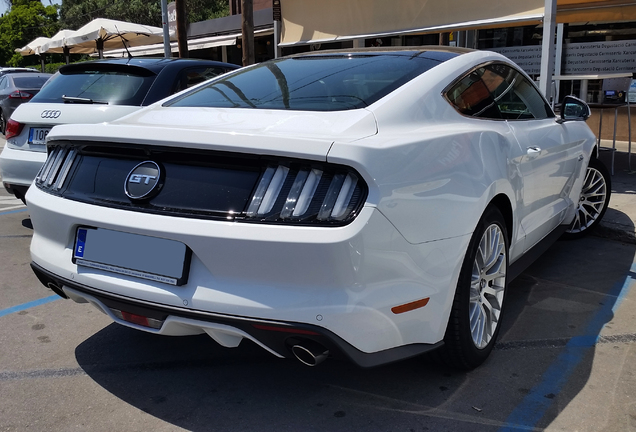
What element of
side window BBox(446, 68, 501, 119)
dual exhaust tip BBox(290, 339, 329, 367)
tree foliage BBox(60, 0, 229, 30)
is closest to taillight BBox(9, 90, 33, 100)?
side window BBox(446, 68, 501, 119)

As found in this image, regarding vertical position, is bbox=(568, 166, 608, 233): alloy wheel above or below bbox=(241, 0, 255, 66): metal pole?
below

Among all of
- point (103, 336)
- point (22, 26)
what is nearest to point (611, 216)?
A: point (103, 336)

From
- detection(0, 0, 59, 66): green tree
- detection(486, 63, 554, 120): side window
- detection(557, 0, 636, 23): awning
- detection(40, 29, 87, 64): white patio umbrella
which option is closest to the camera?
detection(486, 63, 554, 120): side window

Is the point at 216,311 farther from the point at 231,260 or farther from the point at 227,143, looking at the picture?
the point at 227,143

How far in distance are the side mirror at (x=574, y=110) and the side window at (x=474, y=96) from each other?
3.85ft

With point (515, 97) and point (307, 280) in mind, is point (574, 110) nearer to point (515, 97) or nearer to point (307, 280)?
point (515, 97)

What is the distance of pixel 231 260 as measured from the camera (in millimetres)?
2188

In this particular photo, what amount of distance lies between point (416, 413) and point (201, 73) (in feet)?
14.0

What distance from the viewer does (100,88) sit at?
5270mm

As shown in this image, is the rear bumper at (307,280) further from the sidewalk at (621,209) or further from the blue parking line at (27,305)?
the sidewalk at (621,209)

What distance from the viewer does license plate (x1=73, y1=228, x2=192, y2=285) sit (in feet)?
7.48

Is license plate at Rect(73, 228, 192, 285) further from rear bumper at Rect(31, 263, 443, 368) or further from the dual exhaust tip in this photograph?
the dual exhaust tip

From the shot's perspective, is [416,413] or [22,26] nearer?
[416,413]

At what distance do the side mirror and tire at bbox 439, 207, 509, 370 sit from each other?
5.35ft
